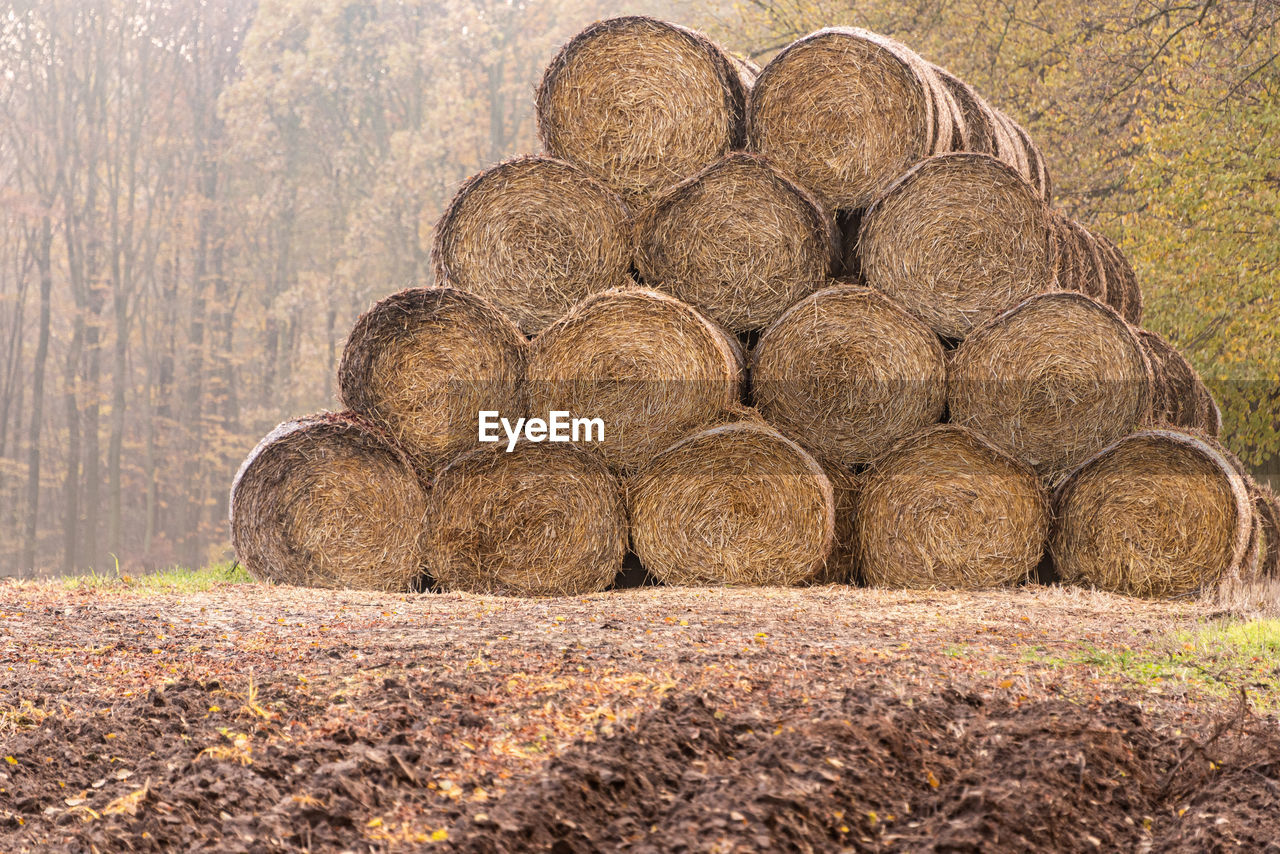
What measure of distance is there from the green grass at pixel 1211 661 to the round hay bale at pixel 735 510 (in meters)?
2.49

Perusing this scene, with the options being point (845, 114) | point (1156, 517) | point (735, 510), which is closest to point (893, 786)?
point (735, 510)

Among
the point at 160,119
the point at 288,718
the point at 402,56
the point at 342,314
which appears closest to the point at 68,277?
the point at 160,119

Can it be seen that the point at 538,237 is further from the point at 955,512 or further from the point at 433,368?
the point at 955,512

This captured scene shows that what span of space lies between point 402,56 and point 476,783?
23498 millimetres

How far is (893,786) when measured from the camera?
3.05m

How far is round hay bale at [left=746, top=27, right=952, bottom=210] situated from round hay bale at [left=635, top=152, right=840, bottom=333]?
14.0 inches

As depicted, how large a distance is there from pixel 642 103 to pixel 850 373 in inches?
92.7

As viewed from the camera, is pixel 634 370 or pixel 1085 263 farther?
pixel 1085 263

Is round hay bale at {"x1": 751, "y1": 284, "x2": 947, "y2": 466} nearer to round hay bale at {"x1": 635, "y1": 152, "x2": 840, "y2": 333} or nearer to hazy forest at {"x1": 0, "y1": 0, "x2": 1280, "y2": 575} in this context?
round hay bale at {"x1": 635, "y1": 152, "x2": 840, "y2": 333}

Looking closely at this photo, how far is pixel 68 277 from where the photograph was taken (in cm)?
2648

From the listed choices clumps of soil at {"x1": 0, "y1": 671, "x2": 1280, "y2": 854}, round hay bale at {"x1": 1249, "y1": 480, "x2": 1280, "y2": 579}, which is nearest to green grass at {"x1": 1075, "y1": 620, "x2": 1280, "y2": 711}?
clumps of soil at {"x1": 0, "y1": 671, "x2": 1280, "y2": 854}

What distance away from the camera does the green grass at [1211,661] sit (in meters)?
4.41

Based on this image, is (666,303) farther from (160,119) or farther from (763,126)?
(160,119)

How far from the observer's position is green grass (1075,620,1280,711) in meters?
4.41
